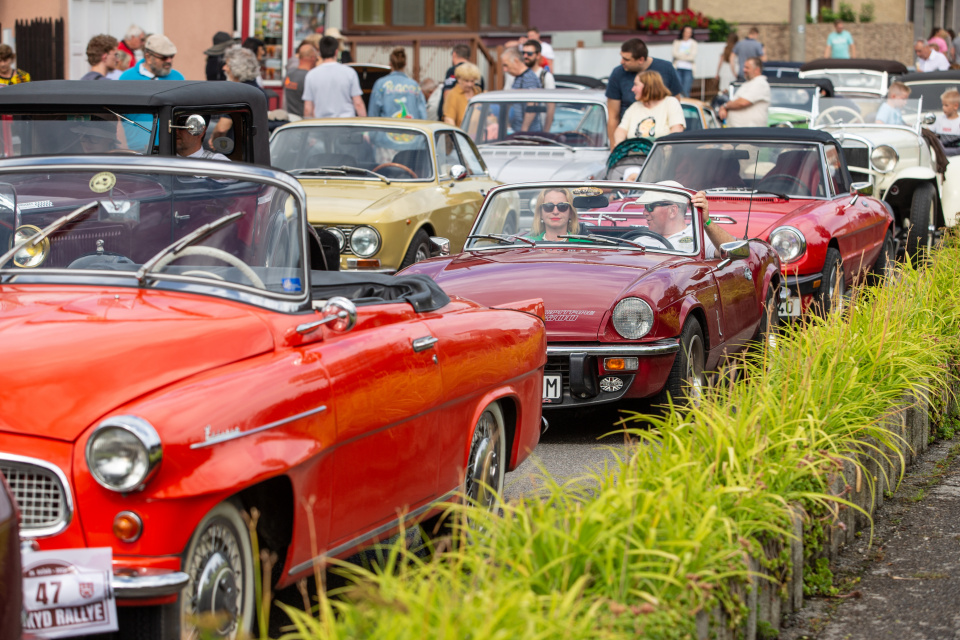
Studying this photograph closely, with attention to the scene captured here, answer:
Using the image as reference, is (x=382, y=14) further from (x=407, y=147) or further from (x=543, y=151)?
(x=407, y=147)

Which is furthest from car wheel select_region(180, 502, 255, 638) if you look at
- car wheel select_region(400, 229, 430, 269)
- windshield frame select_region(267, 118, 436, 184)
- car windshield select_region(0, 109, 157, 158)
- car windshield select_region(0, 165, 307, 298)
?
windshield frame select_region(267, 118, 436, 184)

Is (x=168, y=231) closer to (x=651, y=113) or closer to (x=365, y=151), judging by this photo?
(x=365, y=151)

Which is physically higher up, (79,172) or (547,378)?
(79,172)

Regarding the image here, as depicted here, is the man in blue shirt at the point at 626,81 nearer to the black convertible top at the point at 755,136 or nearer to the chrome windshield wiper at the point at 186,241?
the black convertible top at the point at 755,136

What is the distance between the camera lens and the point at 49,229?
4.58 m

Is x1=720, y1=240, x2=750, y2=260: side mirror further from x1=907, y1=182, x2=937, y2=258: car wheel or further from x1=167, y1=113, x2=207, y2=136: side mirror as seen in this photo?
x1=907, y1=182, x2=937, y2=258: car wheel

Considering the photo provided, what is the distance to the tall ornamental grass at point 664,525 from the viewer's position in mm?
2949

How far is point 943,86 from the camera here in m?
18.7

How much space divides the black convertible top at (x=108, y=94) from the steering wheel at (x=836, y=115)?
31.2ft

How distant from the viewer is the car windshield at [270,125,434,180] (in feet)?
37.4

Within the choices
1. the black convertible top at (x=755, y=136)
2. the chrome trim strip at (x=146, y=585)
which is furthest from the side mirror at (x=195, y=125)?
the black convertible top at (x=755, y=136)

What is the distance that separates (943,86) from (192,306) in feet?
55.1

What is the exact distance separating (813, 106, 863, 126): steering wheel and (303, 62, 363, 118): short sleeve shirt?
18.3 feet

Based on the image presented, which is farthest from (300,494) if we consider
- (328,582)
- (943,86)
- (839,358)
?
(943,86)
